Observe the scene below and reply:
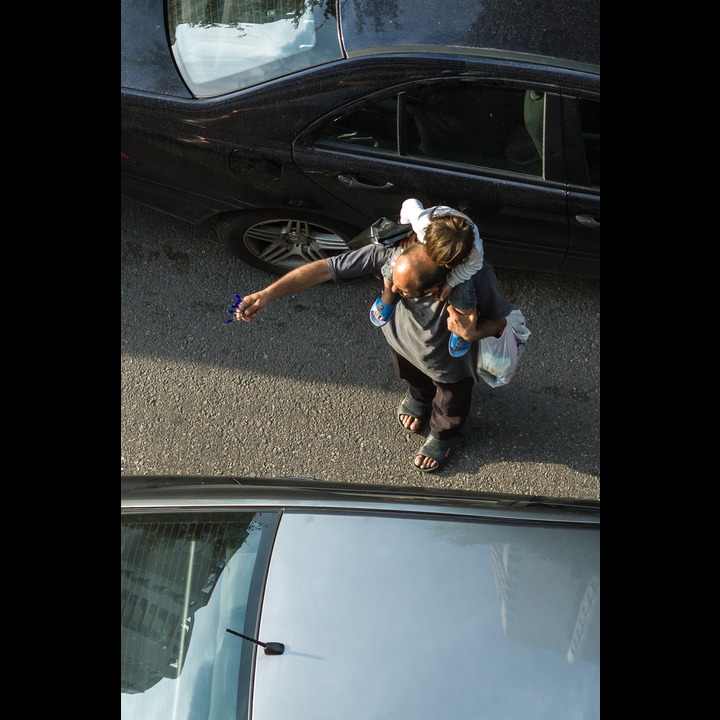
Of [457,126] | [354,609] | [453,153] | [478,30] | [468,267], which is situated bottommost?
[354,609]

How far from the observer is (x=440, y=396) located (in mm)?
3447

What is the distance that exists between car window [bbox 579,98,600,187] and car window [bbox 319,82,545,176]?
181mm

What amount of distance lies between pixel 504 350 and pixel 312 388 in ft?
4.14

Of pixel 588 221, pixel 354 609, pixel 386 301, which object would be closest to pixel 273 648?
pixel 354 609

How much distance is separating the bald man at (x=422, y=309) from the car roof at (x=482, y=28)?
0.99m

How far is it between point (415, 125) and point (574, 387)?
1.60 metres

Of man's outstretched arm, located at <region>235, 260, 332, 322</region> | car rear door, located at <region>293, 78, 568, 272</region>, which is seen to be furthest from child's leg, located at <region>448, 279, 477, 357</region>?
car rear door, located at <region>293, 78, 568, 272</region>

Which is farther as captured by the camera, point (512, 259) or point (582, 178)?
point (512, 259)

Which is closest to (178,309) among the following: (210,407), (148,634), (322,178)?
(210,407)

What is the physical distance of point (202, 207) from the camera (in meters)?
3.82

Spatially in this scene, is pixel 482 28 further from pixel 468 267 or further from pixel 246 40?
pixel 468 267

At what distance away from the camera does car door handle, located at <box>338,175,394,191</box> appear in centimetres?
348

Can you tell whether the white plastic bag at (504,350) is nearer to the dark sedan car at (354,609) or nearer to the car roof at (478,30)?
the dark sedan car at (354,609)
